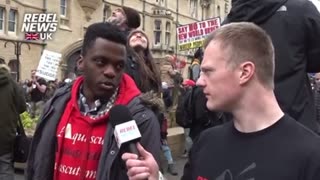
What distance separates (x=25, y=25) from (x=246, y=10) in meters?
23.7

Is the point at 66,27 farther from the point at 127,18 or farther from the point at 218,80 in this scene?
the point at 218,80

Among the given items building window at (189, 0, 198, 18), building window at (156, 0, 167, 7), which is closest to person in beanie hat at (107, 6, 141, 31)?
building window at (156, 0, 167, 7)

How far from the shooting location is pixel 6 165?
5441 millimetres

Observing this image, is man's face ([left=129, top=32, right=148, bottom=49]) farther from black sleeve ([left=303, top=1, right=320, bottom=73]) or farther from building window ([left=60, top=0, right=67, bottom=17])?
building window ([left=60, top=0, right=67, bottom=17])

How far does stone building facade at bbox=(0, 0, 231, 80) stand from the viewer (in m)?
26.1

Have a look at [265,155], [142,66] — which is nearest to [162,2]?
→ [142,66]

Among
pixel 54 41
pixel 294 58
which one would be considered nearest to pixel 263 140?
pixel 294 58

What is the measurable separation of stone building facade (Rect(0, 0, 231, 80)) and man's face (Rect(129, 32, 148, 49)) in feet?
59.7

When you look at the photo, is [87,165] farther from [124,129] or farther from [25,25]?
[25,25]

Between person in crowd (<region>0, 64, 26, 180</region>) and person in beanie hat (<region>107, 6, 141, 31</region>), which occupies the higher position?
person in beanie hat (<region>107, 6, 141, 31</region>)

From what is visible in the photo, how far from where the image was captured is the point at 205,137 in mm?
2035

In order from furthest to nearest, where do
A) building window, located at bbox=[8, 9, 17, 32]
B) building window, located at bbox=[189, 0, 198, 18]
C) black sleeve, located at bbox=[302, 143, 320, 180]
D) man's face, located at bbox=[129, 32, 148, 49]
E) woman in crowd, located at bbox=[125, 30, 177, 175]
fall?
building window, located at bbox=[189, 0, 198, 18] < building window, located at bbox=[8, 9, 17, 32] < man's face, located at bbox=[129, 32, 148, 49] < woman in crowd, located at bbox=[125, 30, 177, 175] < black sleeve, located at bbox=[302, 143, 320, 180]

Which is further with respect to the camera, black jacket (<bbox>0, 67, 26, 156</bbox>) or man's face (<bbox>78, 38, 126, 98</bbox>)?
black jacket (<bbox>0, 67, 26, 156</bbox>)

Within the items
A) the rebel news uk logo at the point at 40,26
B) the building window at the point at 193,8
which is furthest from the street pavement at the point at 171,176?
the building window at the point at 193,8
